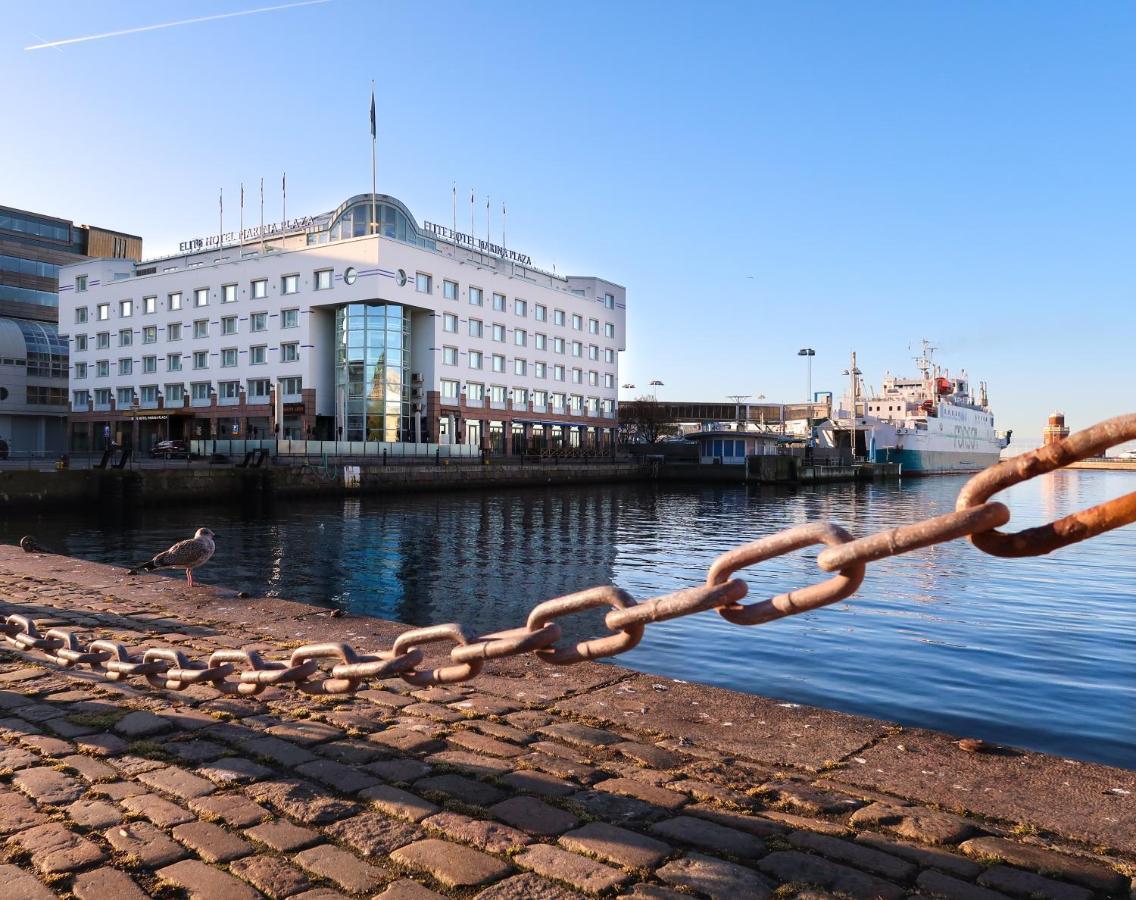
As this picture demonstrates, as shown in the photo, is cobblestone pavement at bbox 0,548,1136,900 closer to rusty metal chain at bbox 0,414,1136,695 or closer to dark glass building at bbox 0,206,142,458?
rusty metal chain at bbox 0,414,1136,695

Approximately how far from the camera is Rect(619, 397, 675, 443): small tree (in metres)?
95.6

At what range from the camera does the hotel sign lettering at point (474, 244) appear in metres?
70.4

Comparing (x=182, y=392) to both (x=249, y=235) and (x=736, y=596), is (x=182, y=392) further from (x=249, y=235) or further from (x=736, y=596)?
(x=736, y=596)

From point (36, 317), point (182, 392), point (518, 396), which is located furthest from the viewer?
point (36, 317)

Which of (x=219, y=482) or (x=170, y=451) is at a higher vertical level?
(x=170, y=451)

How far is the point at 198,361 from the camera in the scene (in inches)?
2606

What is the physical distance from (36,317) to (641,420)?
208ft

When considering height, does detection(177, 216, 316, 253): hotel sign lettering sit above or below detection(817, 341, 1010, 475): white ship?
above

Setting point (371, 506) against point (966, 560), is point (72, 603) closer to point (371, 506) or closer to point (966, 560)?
point (966, 560)

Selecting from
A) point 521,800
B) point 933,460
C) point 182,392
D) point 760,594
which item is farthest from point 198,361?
point 933,460

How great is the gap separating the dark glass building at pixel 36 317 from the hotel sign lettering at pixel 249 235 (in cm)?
1558

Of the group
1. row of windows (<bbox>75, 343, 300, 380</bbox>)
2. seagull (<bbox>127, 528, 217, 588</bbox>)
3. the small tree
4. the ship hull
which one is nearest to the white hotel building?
row of windows (<bbox>75, 343, 300, 380</bbox>)

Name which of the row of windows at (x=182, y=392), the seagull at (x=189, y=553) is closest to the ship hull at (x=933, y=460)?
the row of windows at (x=182, y=392)

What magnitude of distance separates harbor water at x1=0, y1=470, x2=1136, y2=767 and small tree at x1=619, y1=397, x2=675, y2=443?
201 ft
